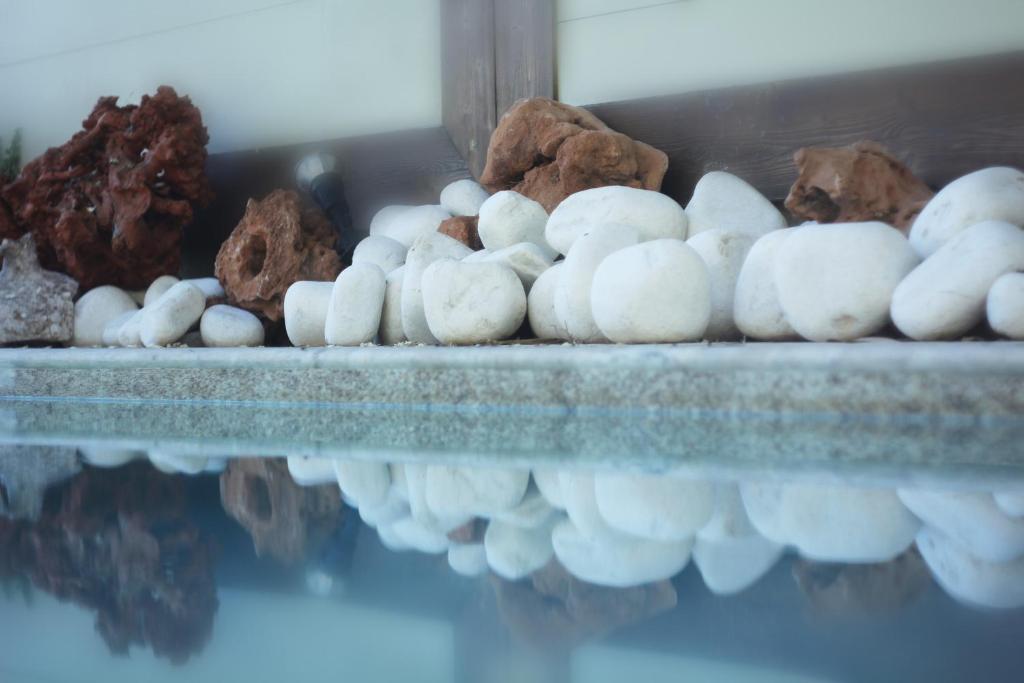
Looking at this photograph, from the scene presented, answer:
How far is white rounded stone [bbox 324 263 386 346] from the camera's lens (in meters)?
3.09

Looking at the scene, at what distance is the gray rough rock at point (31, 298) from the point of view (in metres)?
4.25

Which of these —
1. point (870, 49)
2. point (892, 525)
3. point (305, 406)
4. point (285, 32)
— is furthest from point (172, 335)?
point (892, 525)

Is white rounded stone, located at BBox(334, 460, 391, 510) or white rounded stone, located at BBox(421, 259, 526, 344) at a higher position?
white rounded stone, located at BBox(334, 460, 391, 510)

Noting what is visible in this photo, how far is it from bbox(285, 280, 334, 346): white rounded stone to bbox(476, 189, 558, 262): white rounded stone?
2.07 ft

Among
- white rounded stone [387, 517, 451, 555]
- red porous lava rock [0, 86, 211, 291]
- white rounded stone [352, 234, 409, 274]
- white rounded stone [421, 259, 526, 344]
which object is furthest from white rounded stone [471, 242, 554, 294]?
red porous lava rock [0, 86, 211, 291]

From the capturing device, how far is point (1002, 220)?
236 centimetres

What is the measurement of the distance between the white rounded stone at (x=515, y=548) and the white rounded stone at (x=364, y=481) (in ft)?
0.83

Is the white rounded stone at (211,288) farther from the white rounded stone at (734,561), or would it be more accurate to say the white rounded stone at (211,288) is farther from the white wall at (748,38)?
→ the white rounded stone at (734,561)

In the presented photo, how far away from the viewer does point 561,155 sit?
3529 mm

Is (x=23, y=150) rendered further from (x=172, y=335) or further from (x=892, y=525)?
(x=892, y=525)

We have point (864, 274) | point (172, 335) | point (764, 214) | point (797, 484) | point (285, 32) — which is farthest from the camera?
point (285, 32)

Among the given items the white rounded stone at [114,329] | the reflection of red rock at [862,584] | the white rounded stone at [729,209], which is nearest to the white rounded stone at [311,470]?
the reflection of red rock at [862,584]

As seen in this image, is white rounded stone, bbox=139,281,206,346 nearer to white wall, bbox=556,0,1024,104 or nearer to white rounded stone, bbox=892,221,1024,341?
white wall, bbox=556,0,1024,104

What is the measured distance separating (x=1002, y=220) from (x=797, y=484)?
1.47 meters
